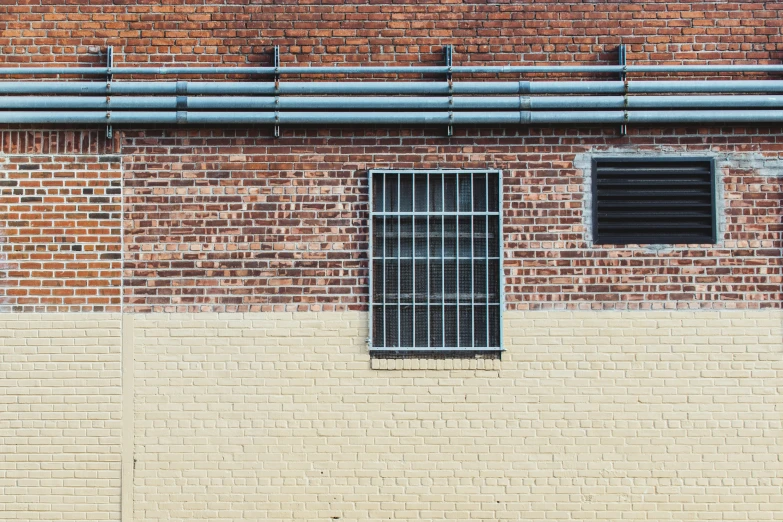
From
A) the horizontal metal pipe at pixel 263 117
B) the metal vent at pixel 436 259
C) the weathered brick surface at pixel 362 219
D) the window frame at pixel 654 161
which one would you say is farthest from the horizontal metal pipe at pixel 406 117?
the metal vent at pixel 436 259

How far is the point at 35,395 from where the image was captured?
5387mm

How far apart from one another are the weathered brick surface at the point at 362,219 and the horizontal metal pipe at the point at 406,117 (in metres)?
0.14

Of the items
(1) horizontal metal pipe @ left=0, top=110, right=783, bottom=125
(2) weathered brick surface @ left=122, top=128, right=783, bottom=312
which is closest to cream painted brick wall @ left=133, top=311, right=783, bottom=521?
(2) weathered brick surface @ left=122, top=128, right=783, bottom=312

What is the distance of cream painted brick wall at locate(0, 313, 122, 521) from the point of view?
5367 millimetres

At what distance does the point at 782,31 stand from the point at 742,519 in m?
4.14

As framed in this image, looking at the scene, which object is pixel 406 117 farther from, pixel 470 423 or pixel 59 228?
pixel 59 228

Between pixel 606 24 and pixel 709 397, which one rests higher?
pixel 606 24

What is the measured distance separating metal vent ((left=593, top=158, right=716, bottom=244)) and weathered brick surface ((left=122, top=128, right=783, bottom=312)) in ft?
0.34

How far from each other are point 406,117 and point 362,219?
3.04ft

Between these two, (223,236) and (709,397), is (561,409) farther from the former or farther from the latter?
(223,236)

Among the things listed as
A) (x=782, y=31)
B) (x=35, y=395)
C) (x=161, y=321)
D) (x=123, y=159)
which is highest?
(x=782, y=31)

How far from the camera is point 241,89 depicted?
539cm

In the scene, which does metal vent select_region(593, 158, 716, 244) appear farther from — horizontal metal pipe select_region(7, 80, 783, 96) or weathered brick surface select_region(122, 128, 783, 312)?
horizontal metal pipe select_region(7, 80, 783, 96)

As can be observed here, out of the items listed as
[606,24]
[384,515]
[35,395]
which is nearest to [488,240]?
[606,24]
